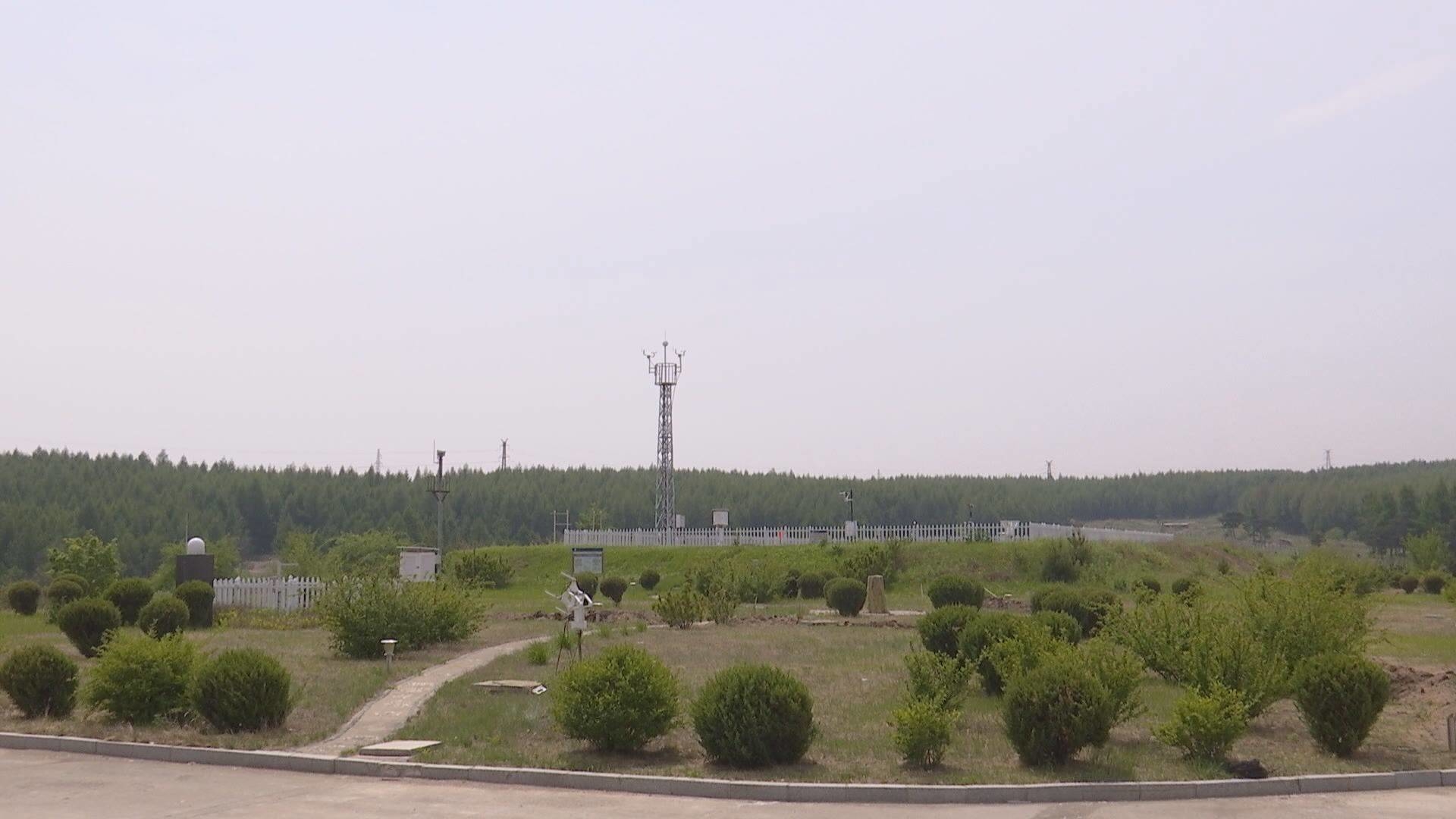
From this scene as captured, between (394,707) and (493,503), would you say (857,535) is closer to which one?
(394,707)

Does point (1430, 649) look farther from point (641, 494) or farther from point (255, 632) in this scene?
point (641, 494)

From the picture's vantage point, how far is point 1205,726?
494 inches

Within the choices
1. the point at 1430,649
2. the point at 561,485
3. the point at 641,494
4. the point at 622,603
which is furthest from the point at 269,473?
the point at 1430,649

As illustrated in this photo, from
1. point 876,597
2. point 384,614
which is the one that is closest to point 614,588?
point 876,597

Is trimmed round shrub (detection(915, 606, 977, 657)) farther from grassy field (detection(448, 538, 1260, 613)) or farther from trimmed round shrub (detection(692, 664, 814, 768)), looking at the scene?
grassy field (detection(448, 538, 1260, 613))

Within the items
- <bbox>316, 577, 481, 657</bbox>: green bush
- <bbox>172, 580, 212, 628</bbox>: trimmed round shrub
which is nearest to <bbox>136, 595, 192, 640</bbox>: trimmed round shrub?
<bbox>316, 577, 481, 657</bbox>: green bush

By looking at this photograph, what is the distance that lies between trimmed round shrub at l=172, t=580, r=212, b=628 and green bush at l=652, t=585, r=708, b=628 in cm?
921

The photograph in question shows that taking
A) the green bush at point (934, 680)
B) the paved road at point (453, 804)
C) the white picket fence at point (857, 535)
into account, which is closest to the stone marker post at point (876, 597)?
the green bush at point (934, 680)

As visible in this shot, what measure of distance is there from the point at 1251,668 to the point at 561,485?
105496 mm

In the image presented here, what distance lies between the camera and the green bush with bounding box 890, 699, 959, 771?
40.2 feet

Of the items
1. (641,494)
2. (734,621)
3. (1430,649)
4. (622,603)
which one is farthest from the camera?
(641,494)

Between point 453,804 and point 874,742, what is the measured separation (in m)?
4.60

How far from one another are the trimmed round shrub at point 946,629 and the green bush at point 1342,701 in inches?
229

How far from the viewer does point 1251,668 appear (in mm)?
14633
